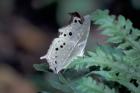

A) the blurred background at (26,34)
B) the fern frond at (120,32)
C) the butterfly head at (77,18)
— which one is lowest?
the fern frond at (120,32)

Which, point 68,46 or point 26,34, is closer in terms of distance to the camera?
point 68,46

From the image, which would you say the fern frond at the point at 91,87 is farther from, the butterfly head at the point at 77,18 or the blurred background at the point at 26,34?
the blurred background at the point at 26,34

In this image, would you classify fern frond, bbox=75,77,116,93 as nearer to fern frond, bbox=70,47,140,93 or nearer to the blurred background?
fern frond, bbox=70,47,140,93

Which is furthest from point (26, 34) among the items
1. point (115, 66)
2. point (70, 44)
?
point (115, 66)

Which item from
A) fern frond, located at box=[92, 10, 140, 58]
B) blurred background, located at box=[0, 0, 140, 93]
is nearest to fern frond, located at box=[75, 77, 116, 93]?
fern frond, located at box=[92, 10, 140, 58]

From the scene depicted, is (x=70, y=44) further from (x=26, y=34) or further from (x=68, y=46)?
(x=26, y=34)

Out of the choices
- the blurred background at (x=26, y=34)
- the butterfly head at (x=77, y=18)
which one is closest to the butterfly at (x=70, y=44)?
the butterfly head at (x=77, y=18)

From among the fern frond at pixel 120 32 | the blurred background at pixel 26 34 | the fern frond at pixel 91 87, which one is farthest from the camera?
the blurred background at pixel 26 34
